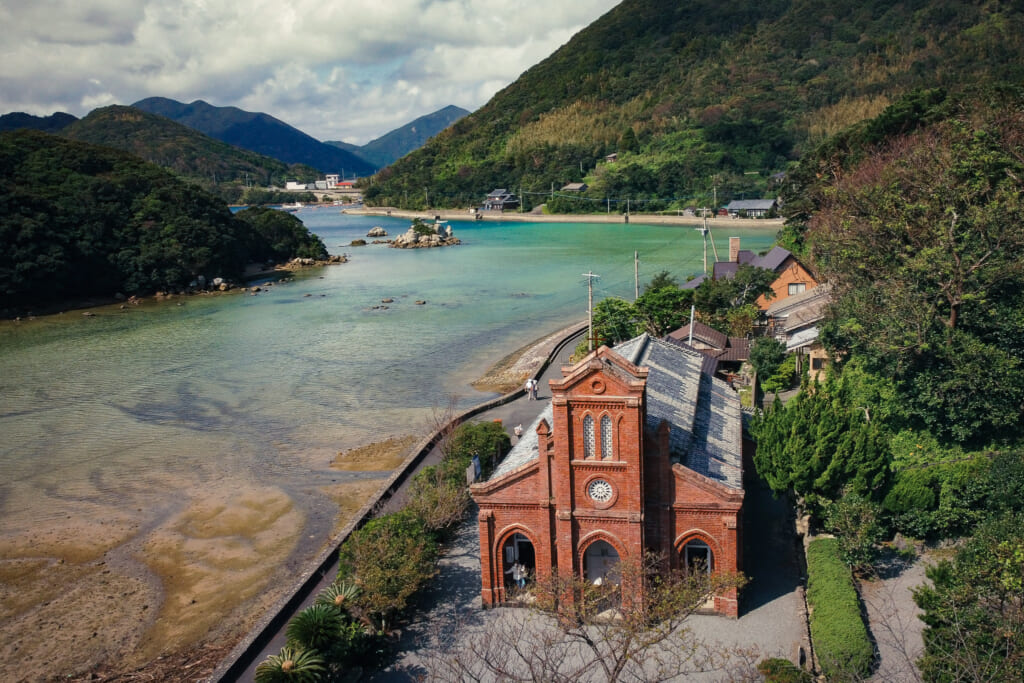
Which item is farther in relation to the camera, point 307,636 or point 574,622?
point 307,636

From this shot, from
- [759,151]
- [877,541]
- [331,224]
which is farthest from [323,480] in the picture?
[331,224]

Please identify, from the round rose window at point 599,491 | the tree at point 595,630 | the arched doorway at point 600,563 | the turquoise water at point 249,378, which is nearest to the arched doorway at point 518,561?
the tree at point 595,630

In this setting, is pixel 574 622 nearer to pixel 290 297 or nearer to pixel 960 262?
pixel 960 262

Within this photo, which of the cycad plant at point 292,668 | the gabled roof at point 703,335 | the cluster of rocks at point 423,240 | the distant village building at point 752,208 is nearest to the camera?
the cycad plant at point 292,668

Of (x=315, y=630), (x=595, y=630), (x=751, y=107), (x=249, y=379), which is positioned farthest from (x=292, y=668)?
(x=751, y=107)

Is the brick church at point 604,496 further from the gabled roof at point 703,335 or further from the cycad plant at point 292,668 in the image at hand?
the gabled roof at point 703,335

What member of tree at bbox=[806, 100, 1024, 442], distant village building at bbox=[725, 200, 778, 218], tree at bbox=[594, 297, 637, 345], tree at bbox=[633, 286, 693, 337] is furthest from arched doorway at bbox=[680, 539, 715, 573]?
distant village building at bbox=[725, 200, 778, 218]
